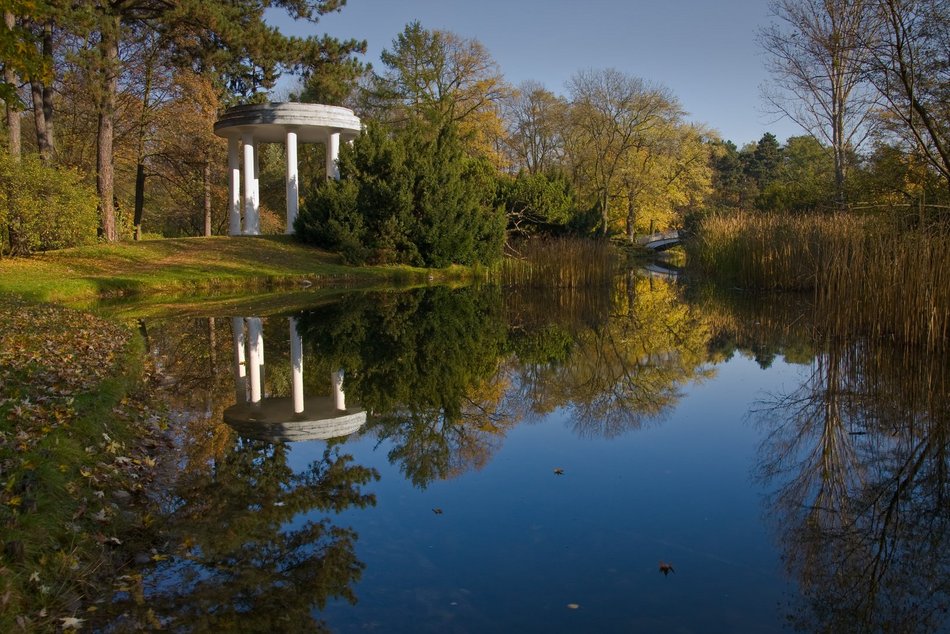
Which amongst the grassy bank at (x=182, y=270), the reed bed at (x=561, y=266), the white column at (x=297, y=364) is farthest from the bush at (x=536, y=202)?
the white column at (x=297, y=364)

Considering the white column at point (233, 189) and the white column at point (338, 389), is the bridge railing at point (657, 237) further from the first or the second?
the white column at point (338, 389)

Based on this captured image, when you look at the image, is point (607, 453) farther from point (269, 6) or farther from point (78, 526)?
point (269, 6)

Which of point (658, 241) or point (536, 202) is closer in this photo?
point (536, 202)

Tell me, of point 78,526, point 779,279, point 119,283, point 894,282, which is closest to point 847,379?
point 894,282

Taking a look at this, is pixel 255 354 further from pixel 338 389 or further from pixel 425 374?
pixel 425 374

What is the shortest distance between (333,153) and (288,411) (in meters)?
19.8

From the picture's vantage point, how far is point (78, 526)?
133 inches

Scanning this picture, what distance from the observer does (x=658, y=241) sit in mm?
44000

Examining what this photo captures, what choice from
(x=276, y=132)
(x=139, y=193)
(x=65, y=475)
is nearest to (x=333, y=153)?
(x=276, y=132)

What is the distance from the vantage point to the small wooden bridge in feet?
136

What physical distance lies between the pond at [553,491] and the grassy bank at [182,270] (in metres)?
8.09

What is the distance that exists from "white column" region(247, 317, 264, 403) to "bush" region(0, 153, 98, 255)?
858 cm

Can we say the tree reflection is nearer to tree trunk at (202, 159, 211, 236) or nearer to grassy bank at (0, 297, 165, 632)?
grassy bank at (0, 297, 165, 632)

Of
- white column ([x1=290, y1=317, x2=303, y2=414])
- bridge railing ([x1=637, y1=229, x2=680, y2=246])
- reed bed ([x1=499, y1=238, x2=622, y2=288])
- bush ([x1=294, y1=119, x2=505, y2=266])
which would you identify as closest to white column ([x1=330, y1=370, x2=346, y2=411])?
white column ([x1=290, y1=317, x2=303, y2=414])
